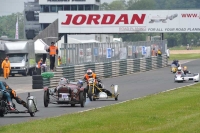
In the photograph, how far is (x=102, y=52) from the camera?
149ft

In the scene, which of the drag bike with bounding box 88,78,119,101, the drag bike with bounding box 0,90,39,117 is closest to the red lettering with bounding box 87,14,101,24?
the drag bike with bounding box 88,78,119,101

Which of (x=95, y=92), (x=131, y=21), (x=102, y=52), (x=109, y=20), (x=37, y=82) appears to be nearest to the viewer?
(x=95, y=92)

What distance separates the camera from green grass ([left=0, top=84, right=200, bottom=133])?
43.4 feet

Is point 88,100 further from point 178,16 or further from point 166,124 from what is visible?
point 178,16

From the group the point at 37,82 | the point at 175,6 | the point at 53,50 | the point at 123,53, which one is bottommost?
the point at 37,82

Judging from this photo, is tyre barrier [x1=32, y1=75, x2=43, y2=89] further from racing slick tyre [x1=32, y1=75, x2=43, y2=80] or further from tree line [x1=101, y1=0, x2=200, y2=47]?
tree line [x1=101, y1=0, x2=200, y2=47]

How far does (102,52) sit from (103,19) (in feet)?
57.8

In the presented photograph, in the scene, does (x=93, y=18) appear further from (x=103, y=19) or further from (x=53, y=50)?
(x=53, y=50)

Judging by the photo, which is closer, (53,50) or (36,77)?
(36,77)

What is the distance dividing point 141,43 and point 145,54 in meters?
0.96

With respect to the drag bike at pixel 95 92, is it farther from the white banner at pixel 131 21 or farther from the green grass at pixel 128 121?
the white banner at pixel 131 21

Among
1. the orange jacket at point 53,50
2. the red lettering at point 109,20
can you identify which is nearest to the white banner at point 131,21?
the red lettering at point 109,20

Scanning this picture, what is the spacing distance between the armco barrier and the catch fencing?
1.52 ft

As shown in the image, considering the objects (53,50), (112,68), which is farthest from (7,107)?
(112,68)
